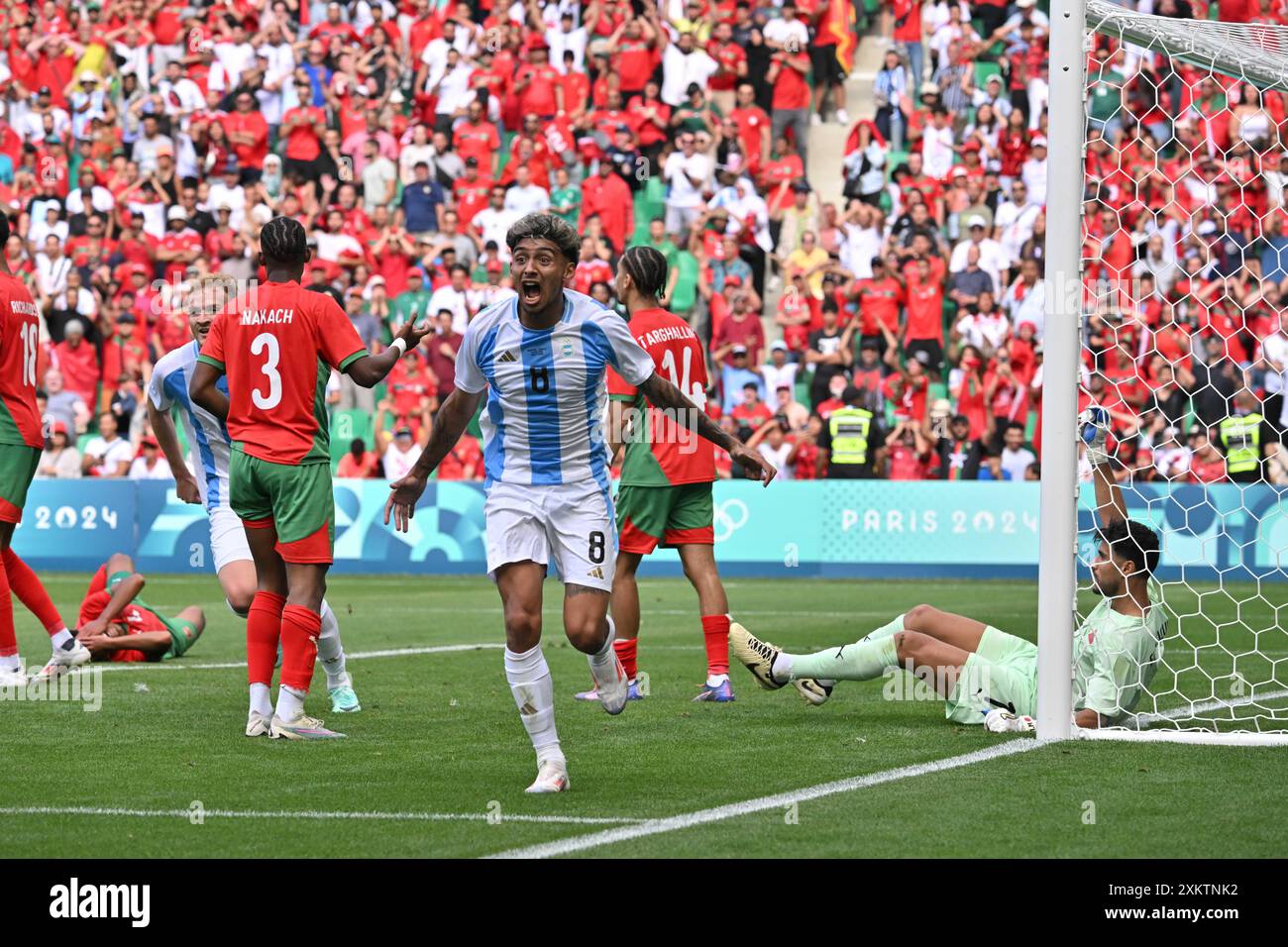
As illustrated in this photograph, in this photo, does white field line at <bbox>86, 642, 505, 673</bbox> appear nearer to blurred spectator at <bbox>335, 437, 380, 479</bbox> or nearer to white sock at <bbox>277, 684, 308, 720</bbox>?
white sock at <bbox>277, 684, 308, 720</bbox>

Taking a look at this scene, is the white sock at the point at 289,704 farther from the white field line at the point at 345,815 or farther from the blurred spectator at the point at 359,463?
the blurred spectator at the point at 359,463

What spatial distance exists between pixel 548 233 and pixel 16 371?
439 cm

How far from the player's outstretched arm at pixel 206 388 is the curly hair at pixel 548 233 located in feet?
6.39

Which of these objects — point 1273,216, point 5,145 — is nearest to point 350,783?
point 1273,216

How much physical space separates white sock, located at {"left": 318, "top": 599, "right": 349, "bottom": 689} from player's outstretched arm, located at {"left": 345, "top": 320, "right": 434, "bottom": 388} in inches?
61.2

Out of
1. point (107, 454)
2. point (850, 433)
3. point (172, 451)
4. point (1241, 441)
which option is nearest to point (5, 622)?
point (172, 451)

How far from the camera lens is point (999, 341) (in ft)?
71.2

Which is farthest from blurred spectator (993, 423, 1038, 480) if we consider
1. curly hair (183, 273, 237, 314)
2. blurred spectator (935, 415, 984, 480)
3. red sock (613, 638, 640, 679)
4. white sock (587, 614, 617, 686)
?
white sock (587, 614, 617, 686)

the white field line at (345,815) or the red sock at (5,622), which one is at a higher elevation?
the red sock at (5,622)

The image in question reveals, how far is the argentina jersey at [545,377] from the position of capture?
6.90m

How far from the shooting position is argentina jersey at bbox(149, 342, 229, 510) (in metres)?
9.57

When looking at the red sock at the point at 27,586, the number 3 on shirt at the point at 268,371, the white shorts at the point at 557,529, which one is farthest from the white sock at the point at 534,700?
the red sock at the point at 27,586

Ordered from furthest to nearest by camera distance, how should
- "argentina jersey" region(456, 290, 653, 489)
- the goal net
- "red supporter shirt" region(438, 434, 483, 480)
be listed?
"red supporter shirt" region(438, 434, 483, 480) → the goal net → "argentina jersey" region(456, 290, 653, 489)

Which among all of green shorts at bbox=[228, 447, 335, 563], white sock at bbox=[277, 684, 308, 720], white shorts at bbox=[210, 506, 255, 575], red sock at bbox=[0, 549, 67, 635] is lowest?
white sock at bbox=[277, 684, 308, 720]
